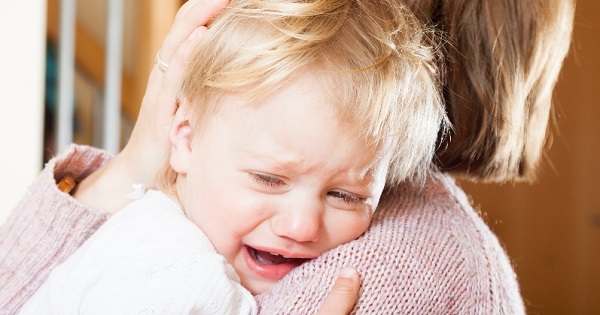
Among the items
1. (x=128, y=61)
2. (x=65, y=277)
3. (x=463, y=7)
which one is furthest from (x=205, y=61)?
(x=128, y=61)

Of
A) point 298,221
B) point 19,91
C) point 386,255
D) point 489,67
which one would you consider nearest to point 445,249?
point 386,255

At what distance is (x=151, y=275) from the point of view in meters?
0.99

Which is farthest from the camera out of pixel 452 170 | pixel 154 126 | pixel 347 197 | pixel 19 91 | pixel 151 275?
pixel 19 91

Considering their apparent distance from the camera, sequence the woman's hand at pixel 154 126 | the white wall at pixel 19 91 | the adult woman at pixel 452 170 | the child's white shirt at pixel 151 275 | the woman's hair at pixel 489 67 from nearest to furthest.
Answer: the child's white shirt at pixel 151 275, the adult woman at pixel 452 170, the woman's hand at pixel 154 126, the woman's hair at pixel 489 67, the white wall at pixel 19 91

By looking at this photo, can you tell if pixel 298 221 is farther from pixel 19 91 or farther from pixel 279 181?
pixel 19 91

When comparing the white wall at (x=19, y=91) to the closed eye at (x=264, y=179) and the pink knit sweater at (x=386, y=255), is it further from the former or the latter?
the closed eye at (x=264, y=179)

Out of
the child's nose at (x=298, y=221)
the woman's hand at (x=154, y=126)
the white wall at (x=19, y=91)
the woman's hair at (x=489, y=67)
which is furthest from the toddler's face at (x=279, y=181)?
the white wall at (x=19, y=91)

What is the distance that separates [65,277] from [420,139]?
0.52 meters

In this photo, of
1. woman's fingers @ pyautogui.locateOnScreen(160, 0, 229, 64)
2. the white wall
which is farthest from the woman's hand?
the white wall

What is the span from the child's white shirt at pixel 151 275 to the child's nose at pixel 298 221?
0.28 feet

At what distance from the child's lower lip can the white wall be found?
145 centimetres

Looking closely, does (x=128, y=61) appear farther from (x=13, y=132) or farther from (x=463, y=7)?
(x=463, y=7)

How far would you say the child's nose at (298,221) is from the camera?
3.51ft

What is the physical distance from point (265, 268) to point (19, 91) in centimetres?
152
